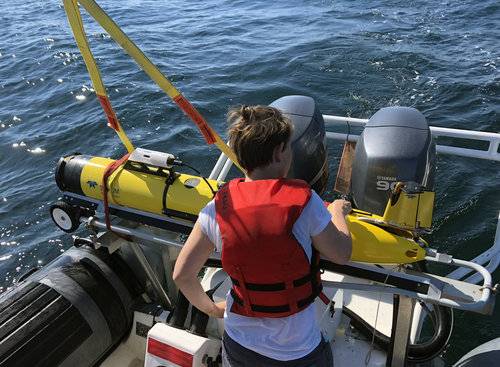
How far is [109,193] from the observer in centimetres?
300

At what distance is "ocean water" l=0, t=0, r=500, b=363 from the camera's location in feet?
18.5

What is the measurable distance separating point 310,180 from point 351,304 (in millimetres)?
973

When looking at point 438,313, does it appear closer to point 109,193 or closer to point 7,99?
point 109,193

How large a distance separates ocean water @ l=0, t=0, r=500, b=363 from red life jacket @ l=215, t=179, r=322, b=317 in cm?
253

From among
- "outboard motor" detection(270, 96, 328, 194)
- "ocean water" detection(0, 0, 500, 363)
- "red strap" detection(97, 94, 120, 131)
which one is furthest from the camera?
"ocean water" detection(0, 0, 500, 363)

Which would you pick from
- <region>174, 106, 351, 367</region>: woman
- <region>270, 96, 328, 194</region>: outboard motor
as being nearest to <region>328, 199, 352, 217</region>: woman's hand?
<region>174, 106, 351, 367</region>: woman

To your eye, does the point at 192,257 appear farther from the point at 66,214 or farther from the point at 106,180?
the point at 66,214

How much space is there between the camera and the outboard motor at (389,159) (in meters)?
3.33

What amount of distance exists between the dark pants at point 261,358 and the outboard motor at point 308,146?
173cm

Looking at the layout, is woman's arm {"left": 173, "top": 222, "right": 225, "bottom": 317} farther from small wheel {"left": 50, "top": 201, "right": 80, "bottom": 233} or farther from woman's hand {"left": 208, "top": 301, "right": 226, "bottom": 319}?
small wheel {"left": 50, "top": 201, "right": 80, "bottom": 233}

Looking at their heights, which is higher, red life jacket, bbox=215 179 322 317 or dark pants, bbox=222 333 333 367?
red life jacket, bbox=215 179 322 317

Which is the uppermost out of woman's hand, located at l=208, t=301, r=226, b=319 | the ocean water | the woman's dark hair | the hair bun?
the hair bun

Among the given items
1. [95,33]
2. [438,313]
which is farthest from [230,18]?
[438,313]

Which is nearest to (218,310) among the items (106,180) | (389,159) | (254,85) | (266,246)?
(266,246)
